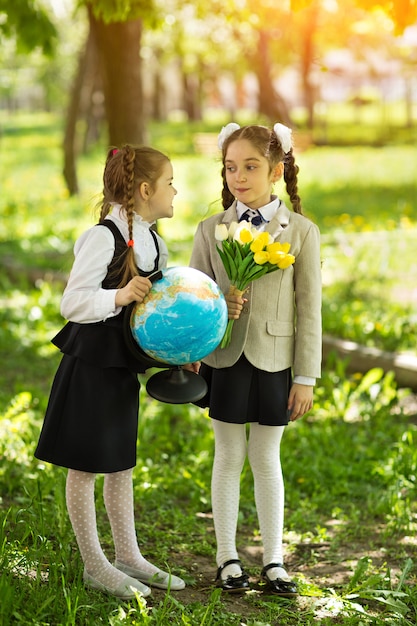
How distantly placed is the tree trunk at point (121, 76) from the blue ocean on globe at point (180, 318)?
572 centimetres

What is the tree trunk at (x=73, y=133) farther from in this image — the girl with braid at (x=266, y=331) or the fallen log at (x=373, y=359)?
the girl with braid at (x=266, y=331)

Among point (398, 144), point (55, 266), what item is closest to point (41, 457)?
point (55, 266)

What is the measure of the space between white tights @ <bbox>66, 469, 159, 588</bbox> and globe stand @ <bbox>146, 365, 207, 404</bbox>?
0.44m

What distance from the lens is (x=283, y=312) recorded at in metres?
3.36

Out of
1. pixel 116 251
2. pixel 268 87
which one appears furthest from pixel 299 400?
pixel 268 87

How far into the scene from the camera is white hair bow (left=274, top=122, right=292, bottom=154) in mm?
3279

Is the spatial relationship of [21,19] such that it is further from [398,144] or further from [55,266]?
[398,144]

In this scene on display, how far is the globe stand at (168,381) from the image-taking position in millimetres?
3038

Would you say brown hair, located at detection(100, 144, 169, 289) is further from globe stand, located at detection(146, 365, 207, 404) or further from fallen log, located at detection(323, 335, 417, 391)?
fallen log, located at detection(323, 335, 417, 391)

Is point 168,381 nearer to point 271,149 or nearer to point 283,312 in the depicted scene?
point 283,312

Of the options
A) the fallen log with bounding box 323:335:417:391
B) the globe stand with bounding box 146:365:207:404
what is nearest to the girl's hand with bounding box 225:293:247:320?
the globe stand with bounding box 146:365:207:404

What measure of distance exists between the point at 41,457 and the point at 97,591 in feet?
1.73

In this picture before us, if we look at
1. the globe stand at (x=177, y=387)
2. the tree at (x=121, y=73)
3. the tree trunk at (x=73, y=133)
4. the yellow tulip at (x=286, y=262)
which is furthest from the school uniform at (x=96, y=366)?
the tree trunk at (x=73, y=133)

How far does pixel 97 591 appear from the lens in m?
3.25
